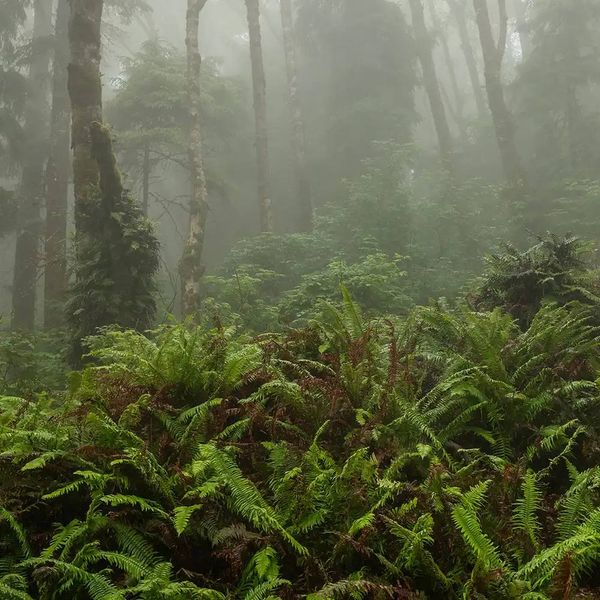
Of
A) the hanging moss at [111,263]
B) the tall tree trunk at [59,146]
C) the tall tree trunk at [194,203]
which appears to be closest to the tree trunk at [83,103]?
the hanging moss at [111,263]

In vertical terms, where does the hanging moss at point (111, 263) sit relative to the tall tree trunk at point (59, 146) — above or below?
below

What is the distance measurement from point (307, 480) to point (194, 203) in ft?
33.7

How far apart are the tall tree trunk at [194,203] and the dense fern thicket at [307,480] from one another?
5440 millimetres

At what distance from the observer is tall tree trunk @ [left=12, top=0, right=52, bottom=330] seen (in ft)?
54.1

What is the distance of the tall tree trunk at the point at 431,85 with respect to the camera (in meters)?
22.0

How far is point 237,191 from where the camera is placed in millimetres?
23297

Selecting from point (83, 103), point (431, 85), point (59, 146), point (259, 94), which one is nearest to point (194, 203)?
point (83, 103)

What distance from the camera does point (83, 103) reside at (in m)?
8.72

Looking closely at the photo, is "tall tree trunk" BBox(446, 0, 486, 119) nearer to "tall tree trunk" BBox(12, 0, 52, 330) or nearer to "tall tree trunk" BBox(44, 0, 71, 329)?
"tall tree trunk" BBox(44, 0, 71, 329)

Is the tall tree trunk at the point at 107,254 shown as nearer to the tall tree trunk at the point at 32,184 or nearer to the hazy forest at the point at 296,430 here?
the hazy forest at the point at 296,430

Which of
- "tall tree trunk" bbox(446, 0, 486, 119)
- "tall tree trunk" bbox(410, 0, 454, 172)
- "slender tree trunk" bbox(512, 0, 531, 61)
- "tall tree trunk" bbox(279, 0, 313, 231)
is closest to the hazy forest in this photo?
"tall tree trunk" bbox(279, 0, 313, 231)

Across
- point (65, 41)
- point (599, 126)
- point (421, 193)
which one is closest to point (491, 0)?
point (599, 126)

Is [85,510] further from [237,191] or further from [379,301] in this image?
[237,191]

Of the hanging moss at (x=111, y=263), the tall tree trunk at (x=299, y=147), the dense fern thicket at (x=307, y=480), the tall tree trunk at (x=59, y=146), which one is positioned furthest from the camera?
the tall tree trunk at (x=299, y=147)
